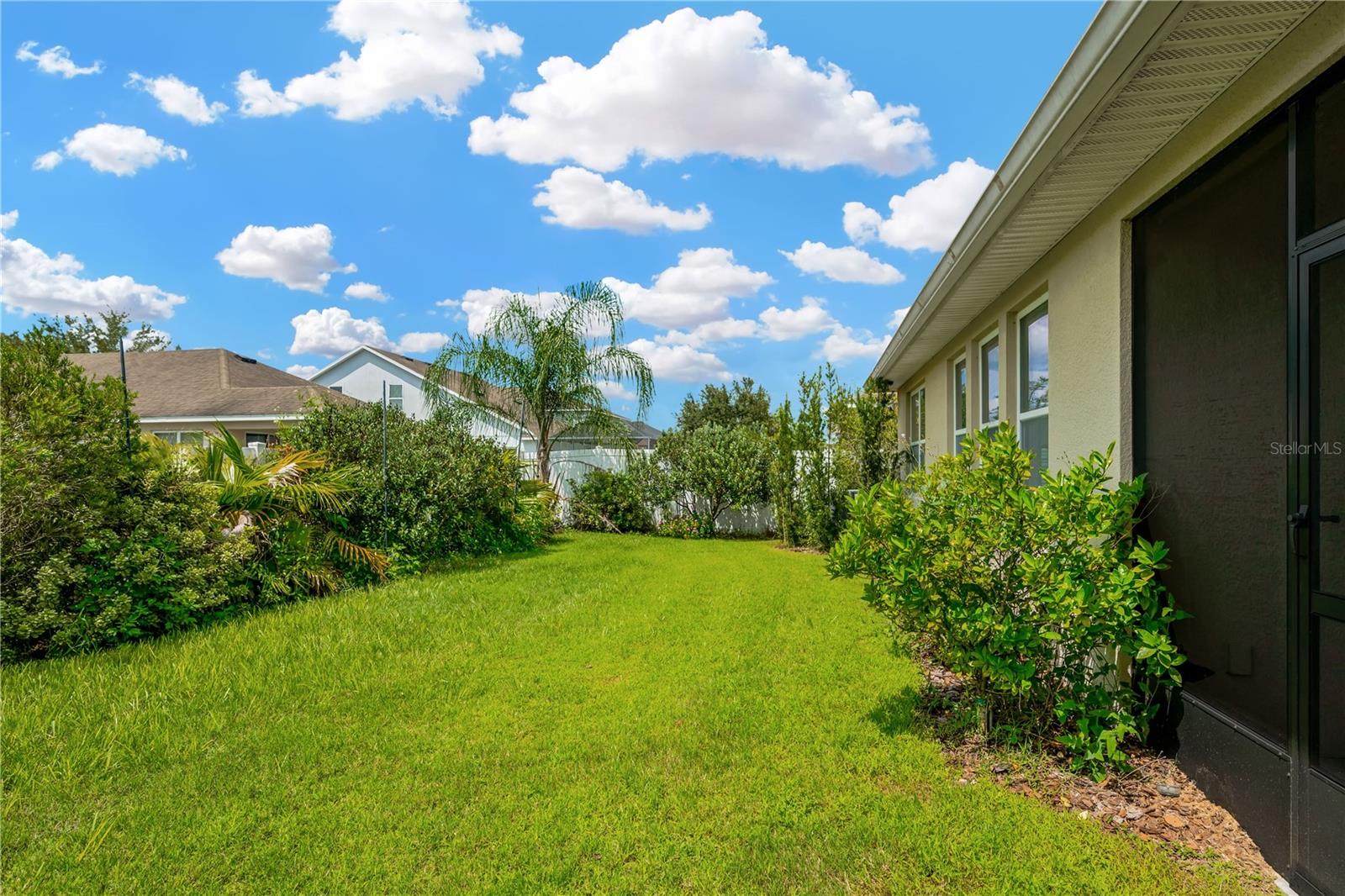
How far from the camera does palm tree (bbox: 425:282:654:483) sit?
14.7 m

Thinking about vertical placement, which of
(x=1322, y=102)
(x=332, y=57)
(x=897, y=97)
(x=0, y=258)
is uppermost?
(x=332, y=57)

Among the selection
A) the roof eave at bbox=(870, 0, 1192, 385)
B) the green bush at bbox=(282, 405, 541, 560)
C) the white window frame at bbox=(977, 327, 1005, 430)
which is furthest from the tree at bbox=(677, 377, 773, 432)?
the roof eave at bbox=(870, 0, 1192, 385)

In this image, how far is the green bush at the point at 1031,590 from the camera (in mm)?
3094

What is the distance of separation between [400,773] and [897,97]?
7.79 m

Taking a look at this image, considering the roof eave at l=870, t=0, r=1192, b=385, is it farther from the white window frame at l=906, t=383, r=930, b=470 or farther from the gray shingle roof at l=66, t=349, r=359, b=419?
the gray shingle roof at l=66, t=349, r=359, b=419

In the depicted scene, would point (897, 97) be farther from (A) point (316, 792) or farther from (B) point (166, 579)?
(B) point (166, 579)

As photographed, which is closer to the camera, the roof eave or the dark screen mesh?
the roof eave

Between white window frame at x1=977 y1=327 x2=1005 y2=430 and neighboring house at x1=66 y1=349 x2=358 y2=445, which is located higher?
neighboring house at x1=66 y1=349 x2=358 y2=445

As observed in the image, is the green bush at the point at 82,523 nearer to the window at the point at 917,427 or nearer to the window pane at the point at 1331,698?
the window pane at the point at 1331,698

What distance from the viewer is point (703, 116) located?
7922mm

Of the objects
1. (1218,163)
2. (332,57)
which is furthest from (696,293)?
(1218,163)

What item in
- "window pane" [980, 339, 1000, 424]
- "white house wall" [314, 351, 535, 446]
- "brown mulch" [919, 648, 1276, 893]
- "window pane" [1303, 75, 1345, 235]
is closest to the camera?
"window pane" [1303, 75, 1345, 235]

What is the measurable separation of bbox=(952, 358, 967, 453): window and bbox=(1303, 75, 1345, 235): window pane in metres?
6.23

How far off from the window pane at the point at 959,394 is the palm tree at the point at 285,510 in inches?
317
